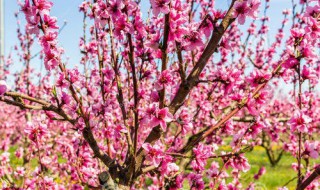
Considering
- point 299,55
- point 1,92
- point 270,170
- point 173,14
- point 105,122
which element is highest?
point 173,14

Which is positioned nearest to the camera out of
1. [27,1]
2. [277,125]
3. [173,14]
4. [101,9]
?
[173,14]

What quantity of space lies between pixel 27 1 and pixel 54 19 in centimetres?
20

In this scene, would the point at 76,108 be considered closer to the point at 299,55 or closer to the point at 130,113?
the point at 130,113

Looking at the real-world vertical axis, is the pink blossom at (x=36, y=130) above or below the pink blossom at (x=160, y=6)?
below

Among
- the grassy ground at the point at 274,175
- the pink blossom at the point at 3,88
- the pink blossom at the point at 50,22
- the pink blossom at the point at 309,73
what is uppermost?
the pink blossom at the point at 50,22

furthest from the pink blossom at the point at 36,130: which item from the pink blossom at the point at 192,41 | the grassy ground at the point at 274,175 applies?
the grassy ground at the point at 274,175

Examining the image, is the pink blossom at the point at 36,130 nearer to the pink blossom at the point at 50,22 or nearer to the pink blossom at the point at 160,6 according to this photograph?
the pink blossom at the point at 50,22

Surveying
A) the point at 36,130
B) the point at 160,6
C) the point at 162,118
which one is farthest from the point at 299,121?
the point at 36,130

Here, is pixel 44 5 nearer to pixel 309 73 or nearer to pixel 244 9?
pixel 244 9

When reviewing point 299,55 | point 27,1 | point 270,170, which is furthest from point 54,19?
point 270,170

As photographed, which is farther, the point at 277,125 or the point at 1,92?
the point at 277,125

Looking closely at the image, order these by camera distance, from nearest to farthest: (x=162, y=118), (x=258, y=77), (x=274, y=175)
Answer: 1. (x=162, y=118)
2. (x=258, y=77)
3. (x=274, y=175)

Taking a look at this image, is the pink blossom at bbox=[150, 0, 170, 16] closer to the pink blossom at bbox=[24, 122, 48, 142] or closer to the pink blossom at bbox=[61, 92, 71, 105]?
the pink blossom at bbox=[61, 92, 71, 105]

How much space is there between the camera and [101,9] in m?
2.39
